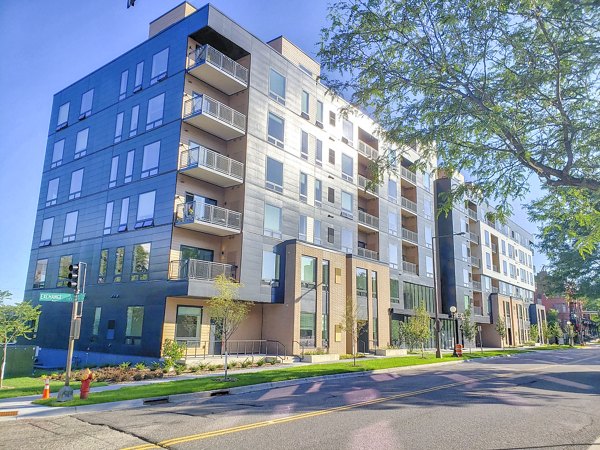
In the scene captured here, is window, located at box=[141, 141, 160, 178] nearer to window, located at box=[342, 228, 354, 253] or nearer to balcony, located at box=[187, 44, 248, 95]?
balcony, located at box=[187, 44, 248, 95]

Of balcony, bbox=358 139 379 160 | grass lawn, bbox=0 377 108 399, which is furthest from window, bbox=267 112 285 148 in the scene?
grass lawn, bbox=0 377 108 399

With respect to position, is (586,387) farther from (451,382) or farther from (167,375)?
(167,375)

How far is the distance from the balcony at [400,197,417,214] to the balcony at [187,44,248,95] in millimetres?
22574

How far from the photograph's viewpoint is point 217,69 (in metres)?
27.3

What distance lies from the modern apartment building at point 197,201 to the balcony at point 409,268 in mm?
7408

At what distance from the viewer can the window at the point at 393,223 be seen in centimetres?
4259

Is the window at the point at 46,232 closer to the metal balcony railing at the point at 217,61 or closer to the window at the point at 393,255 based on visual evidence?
the metal balcony railing at the point at 217,61

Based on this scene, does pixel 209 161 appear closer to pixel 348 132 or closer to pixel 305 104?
pixel 305 104

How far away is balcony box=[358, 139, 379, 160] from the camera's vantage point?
40225 mm

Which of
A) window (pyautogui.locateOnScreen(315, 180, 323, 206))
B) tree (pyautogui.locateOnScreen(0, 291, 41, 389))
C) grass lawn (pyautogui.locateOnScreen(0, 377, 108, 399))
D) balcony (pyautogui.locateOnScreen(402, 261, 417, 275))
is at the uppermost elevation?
window (pyautogui.locateOnScreen(315, 180, 323, 206))

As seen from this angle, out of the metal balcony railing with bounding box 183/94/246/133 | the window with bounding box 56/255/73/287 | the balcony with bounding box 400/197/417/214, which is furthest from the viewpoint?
the balcony with bounding box 400/197/417/214

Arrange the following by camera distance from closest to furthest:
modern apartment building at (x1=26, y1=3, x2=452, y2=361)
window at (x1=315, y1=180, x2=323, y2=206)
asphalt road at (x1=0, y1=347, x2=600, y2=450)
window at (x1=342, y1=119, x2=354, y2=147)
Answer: asphalt road at (x1=0, y1=347, x2=600, y2=450), modern apartment building at (x1=26, y1=3, x2=452, y2=361), window at (x1=315, y1=180, x2=323, y2=206), window at (x1=342, y1=119, x2=354, y2=147)

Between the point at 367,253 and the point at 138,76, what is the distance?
75.5 ft

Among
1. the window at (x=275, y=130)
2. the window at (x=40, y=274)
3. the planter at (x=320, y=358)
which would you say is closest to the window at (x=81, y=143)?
the window at (x=40, y=274)
